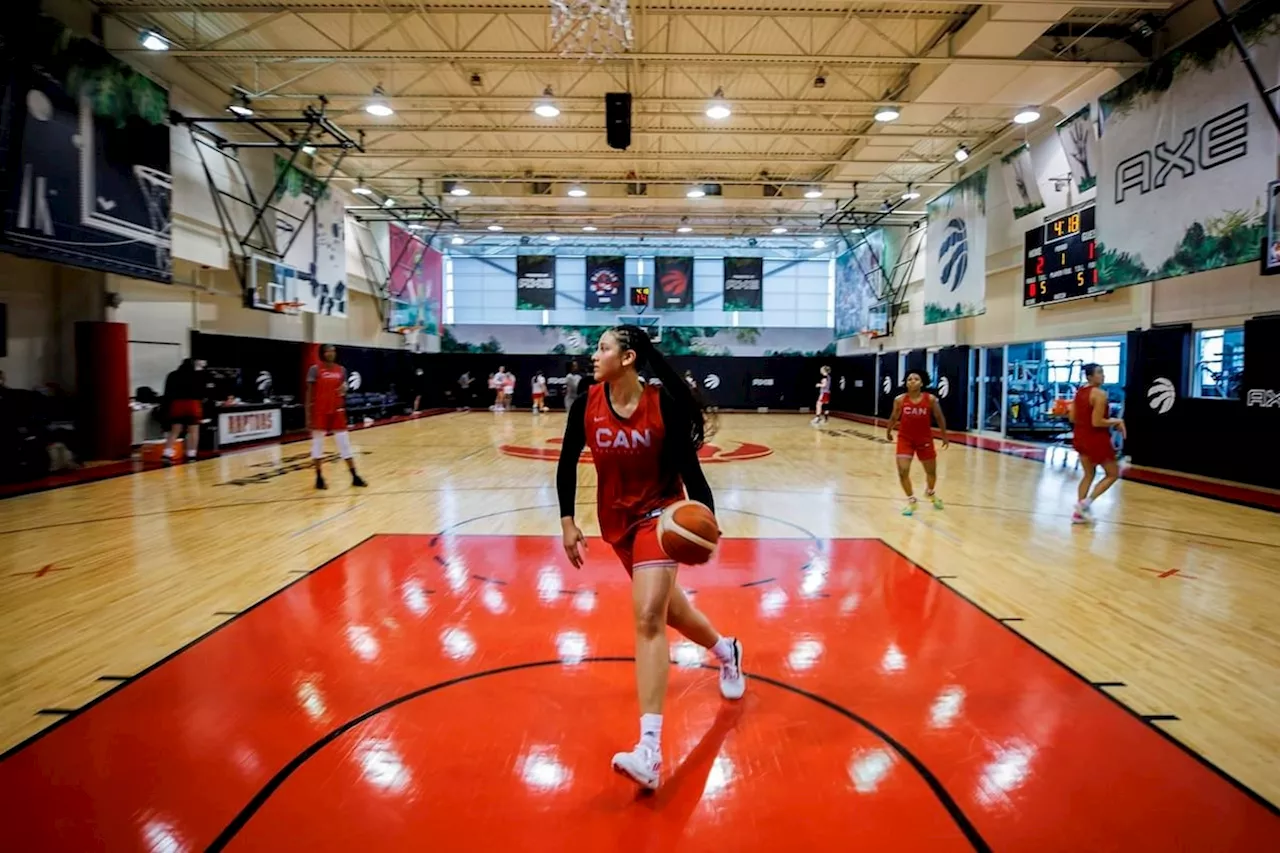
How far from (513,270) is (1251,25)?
24.5m

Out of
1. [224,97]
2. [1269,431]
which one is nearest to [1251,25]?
[1269,431]

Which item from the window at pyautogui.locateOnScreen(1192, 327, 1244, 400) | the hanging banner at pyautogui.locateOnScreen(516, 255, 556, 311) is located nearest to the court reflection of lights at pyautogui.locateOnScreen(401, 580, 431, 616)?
the window at pyautogui.locateOnScreen(1192, 327, 1244, 400)

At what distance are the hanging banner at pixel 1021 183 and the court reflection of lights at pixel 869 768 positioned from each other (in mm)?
14781

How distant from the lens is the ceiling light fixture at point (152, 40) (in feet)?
34.3

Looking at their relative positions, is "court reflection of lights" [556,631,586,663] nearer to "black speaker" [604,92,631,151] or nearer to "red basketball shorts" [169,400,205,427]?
"black speaker" [604,92,631,151]

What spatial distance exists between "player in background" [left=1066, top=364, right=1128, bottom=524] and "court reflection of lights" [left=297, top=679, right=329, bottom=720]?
722 centimetres

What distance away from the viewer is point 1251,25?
28.0 ft

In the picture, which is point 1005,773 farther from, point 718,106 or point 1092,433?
point 718,106

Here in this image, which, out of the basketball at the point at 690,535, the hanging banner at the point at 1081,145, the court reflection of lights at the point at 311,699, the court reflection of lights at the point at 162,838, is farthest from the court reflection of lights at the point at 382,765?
the hanging banner at the point at 1081,145

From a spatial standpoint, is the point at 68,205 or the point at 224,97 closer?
the point at 68,205

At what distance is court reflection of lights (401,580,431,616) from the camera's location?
450 centimetres

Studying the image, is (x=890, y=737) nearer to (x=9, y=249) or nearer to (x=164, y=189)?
(x=9, y=249)

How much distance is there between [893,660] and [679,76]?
41.3 feet

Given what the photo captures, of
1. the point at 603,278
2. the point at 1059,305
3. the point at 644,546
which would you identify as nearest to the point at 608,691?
the point at 644,546
